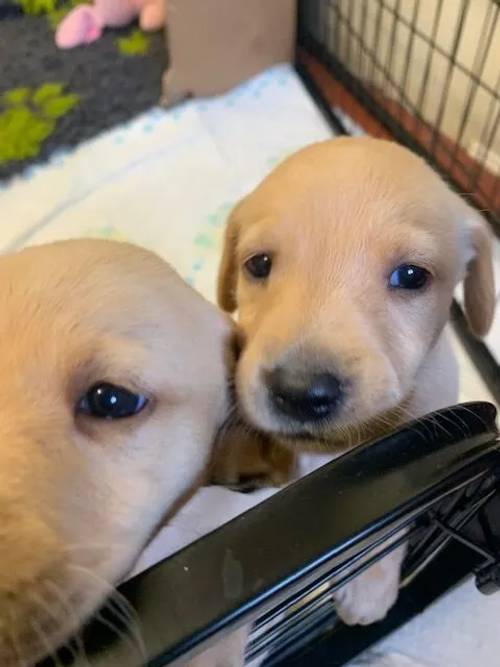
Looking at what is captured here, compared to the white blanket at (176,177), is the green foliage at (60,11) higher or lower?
higher

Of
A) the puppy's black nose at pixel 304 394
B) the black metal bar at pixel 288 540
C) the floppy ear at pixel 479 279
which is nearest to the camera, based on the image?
the black metal bar at pixel 288 540

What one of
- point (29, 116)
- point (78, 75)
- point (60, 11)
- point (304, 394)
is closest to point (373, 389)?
point (304, 394)

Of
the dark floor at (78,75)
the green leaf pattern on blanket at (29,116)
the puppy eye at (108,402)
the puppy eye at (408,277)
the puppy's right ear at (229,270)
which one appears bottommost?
the green leaf pattern on blanket at (29,116)

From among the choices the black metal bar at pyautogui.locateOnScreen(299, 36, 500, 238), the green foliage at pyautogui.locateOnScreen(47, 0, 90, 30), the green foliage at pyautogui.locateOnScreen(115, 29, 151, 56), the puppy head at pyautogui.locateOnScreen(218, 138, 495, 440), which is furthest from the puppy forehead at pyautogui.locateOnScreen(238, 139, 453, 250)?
the green foliage at pyautogui.locateOnScreen(47, 0, 90, 30)

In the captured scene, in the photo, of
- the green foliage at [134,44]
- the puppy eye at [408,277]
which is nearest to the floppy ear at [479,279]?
the puppy eye at [408,277]

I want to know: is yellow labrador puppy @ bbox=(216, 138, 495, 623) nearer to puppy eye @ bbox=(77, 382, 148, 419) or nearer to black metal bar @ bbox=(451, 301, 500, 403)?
puppy eye @ bbox=(77, 382, 148, 419)

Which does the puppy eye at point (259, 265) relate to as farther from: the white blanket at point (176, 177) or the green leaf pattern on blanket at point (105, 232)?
the green leaf pattern on blanket at point (105, 232)
